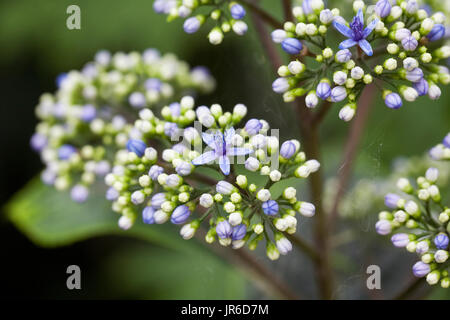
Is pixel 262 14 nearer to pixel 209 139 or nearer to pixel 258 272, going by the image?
pixel 209 139

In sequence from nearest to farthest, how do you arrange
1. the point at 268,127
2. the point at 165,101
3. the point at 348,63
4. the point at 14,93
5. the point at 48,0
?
the point at 348,63 → the point at 268,127 → the point at 165,101 → the point at 48,0 → the point at 14,93

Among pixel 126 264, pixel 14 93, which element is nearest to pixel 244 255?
pixel 126 264

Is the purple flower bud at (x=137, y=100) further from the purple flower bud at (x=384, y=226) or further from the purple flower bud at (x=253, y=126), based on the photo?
the purple flower bud at (x=384, y=226)

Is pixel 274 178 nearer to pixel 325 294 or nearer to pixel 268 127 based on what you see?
pixel 268 127

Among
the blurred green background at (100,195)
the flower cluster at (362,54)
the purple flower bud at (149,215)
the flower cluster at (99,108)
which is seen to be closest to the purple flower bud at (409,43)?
the flower cluster at (362,54)

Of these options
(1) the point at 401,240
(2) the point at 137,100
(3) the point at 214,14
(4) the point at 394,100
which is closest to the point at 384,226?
(1) the point at 401,240

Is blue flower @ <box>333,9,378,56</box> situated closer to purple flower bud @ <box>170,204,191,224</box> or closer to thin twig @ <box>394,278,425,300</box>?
purple flower bud @ <box>170,204,191,224</box>
